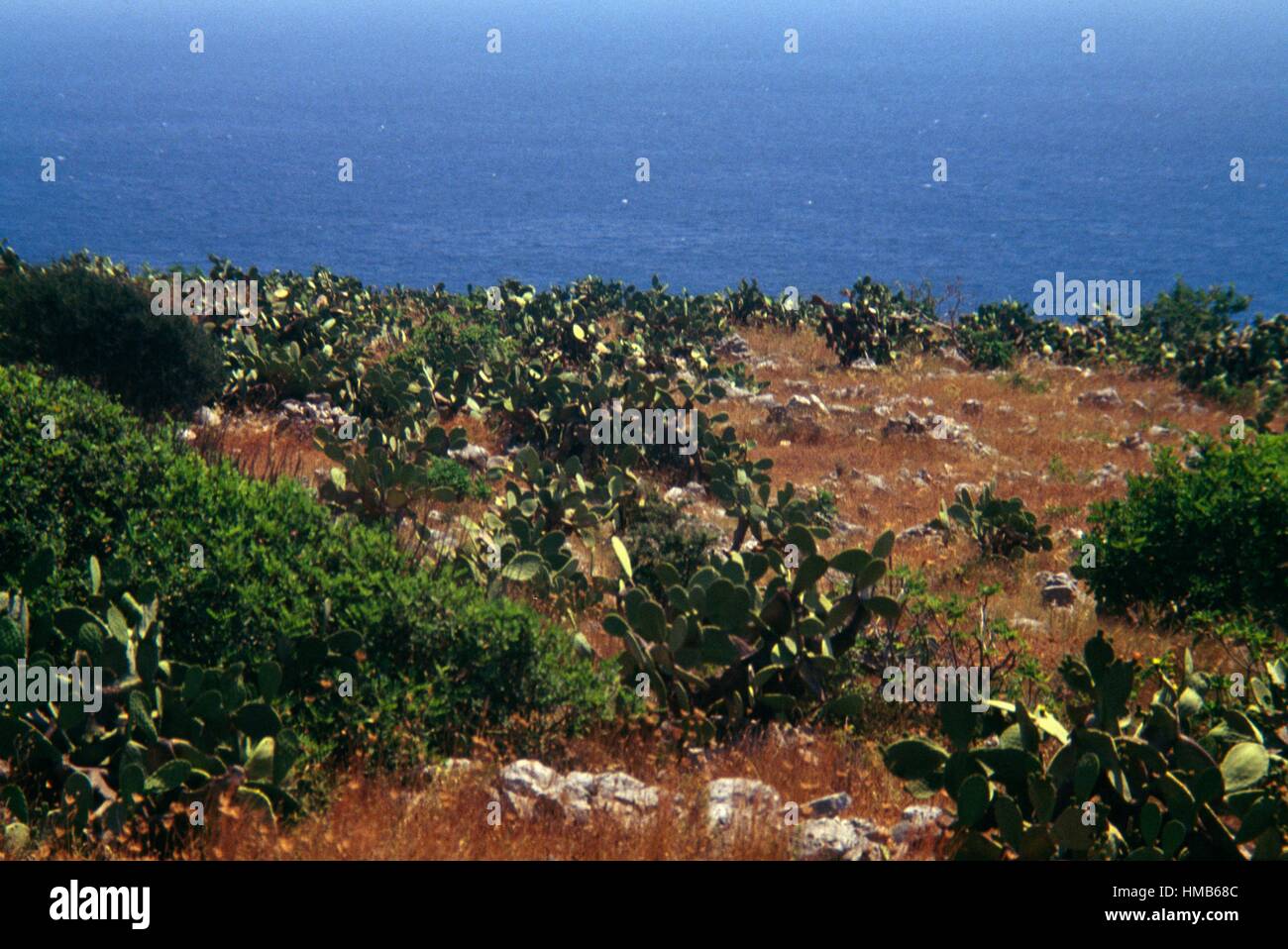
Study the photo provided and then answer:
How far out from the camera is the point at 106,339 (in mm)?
12094

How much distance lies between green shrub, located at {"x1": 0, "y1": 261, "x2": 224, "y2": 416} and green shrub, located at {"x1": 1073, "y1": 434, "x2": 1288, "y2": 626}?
924 centimetres

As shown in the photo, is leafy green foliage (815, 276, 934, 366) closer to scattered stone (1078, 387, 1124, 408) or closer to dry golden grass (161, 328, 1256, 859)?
dry golden grass (161, 328, 1256, 859)

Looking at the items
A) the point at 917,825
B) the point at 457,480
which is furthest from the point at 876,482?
the point at 917,825

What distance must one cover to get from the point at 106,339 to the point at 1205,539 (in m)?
10.4

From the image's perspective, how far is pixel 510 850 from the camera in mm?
4754

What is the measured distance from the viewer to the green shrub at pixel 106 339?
12.0 meters

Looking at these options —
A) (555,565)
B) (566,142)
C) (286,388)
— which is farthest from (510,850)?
(566,142)

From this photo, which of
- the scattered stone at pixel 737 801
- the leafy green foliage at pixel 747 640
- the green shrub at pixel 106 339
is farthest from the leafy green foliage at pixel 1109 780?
the green shrub at pixel 106 339

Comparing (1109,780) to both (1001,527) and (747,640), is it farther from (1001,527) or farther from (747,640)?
(1001,527)

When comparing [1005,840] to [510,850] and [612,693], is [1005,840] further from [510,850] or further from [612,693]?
[612,693]

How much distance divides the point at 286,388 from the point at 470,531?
565 centimetres

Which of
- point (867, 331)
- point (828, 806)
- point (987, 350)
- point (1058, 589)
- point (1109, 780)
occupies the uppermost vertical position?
point (867, 331)

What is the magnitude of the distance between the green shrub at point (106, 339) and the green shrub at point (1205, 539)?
924cm

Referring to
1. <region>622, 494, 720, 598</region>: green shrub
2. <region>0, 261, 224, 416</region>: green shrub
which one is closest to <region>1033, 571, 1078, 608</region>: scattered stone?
<region>622, 494, 720, 598</region>: green shrub
